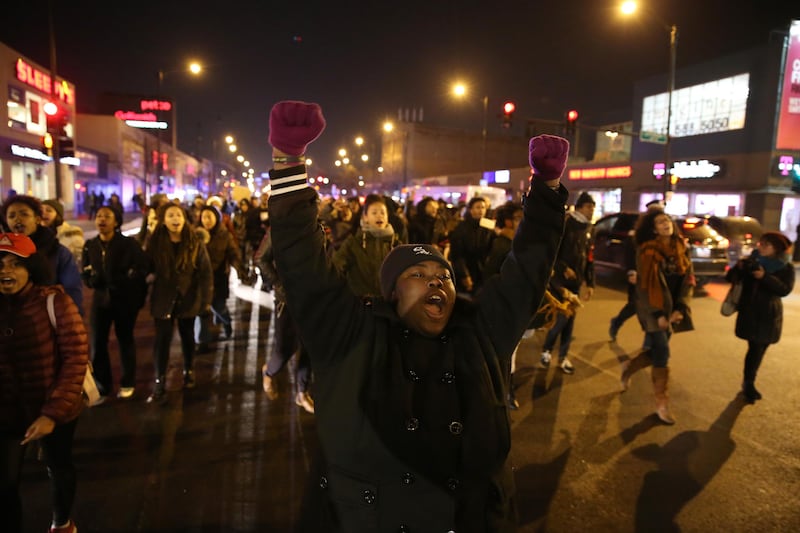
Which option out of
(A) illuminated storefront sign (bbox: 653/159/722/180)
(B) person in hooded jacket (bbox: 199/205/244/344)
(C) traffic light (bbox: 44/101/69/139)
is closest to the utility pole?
(C) traffic light (bbox: 44/101/69/139)

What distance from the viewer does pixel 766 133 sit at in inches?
1048

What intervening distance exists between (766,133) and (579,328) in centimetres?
2417

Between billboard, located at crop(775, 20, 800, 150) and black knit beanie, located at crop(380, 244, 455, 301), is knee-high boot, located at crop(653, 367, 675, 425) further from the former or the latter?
billboard, located at crop(775, 20, 800, 150)

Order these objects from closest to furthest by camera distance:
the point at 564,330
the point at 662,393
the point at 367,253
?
the point at 367,253, the point at 662,393, the point at 564,330

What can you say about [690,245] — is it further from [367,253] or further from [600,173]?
[600,173]

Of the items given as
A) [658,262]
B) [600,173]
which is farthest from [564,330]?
[600,173]

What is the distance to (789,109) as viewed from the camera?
85.3 ft

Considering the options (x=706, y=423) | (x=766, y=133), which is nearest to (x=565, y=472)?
(x=706, y=423)

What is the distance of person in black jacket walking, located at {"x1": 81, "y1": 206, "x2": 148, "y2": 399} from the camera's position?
5.24 meters

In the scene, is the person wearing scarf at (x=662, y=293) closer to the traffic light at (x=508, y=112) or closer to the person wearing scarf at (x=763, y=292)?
the person wearing scarf at (x=763, y=292)

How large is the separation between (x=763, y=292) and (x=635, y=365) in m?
1.43

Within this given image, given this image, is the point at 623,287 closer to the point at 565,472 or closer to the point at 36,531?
the point at 565,472

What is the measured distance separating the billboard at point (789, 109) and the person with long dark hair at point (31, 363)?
30.5 metres

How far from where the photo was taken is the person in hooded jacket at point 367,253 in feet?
15.4
